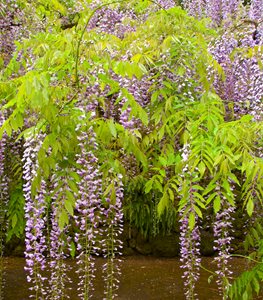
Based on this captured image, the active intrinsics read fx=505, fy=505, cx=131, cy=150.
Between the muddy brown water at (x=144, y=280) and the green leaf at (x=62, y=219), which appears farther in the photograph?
the muddy brown water at (x=144, y=280)

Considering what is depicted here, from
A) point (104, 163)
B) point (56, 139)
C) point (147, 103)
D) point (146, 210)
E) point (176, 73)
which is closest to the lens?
point (56, 139)

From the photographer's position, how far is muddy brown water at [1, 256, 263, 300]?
4.86 m

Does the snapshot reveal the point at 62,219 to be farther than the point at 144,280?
No

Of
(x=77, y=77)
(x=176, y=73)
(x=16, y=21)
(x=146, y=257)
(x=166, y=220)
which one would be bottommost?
(x=146, y=257)

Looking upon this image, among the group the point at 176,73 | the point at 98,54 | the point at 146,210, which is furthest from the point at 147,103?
the point at 146,210

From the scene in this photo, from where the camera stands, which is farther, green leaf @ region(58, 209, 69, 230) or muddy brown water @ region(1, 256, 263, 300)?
muddy brown water @ region(1, 256, 263, 300)

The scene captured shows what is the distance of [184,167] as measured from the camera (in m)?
3.14

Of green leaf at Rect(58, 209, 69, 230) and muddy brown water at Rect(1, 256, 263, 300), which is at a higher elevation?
green leaf at Rect(58, 209, 69, 230)

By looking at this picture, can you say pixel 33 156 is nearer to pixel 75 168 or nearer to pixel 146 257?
pixel 75 168

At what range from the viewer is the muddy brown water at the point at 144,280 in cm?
486

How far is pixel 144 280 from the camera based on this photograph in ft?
17.6

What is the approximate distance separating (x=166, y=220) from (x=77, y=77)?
3218 millimetres

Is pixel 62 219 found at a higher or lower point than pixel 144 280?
higher

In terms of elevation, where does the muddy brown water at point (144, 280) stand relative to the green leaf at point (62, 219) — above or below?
below
